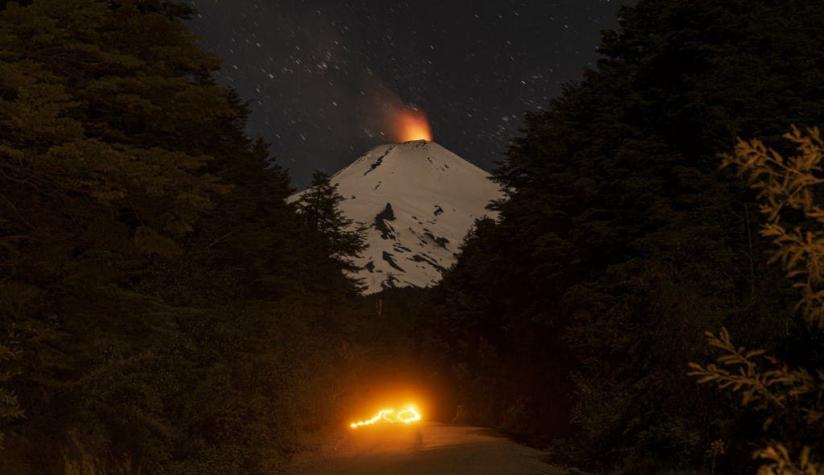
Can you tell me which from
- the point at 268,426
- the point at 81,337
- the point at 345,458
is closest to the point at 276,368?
the point at 268,426

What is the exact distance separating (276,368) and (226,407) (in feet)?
13.2

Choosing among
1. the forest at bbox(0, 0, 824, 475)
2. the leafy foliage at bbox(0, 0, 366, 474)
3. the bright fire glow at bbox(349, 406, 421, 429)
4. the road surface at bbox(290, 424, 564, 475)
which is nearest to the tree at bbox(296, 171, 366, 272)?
the bright fire glow at bbox(349, 406, 421, 429)

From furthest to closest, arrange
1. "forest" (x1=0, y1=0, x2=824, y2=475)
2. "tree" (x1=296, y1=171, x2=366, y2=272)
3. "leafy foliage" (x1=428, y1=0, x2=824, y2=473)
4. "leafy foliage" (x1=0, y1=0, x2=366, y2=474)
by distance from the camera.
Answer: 1. "tree" (x1=296, y1=171, x2=366, y2=272)
2. "leafy foliage" (x1=428, y1=0, x2=824, y2=473)
3. "leafy foliage" (x1=0, y1=0, x2=366, y2=474)
4. "forest" (x1=0, y1=0, x2=824, y2=475)

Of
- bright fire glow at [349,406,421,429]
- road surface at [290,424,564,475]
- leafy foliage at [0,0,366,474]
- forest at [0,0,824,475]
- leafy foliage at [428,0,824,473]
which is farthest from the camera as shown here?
bright fire glow at [349,406,421,429]

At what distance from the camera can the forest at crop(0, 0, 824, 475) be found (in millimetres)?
9625

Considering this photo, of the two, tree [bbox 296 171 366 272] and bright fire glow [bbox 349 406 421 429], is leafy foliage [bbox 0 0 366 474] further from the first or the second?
tree [bbox 296 171 366 272]

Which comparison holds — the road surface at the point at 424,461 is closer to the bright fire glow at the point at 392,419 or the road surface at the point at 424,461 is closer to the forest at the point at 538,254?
the forest at the point at 538,254

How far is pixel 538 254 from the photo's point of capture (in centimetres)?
3039

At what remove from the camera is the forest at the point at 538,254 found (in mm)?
9625

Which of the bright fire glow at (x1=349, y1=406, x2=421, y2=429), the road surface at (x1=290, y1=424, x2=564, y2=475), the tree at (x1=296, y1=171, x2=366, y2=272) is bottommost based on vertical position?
the road surface at (x1=290, y1=424, x2=564, y2=475)

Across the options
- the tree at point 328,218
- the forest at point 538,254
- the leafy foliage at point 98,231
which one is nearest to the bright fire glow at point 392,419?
the tree at point 328,218

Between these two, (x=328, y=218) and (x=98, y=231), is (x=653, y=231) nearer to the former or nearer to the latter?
(x=98, y=231)

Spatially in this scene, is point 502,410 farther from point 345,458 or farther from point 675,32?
point 675,32

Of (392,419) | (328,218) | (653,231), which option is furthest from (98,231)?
(392,419)
